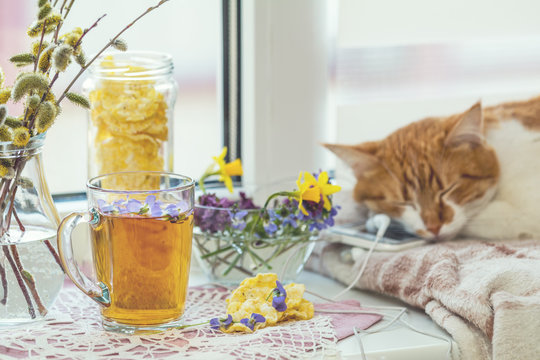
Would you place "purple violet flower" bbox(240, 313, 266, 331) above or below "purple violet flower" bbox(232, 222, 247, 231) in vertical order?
below

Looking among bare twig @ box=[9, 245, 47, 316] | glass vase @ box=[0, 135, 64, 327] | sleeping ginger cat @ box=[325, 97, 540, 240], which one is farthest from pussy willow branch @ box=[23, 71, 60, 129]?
sleeping ginger cat @ box=[325, 97, 540, 240]

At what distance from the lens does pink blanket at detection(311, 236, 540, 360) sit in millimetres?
863

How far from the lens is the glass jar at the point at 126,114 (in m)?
1.02

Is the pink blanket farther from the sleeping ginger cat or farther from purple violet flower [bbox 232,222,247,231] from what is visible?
purple violet flower [bbox 232,222,247,231]

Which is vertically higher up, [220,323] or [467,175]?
[467,175]

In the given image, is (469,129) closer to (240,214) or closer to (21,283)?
(240,214)

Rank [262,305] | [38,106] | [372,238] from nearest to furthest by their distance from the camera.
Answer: [38,106], [262,305], [372,238]

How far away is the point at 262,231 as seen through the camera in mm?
1083

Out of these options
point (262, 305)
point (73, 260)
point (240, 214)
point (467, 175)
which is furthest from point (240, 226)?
point (467, 175)

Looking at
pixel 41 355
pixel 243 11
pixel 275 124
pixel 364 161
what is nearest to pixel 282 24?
pixel 243 11

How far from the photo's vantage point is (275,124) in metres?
1.35

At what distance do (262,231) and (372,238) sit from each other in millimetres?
204

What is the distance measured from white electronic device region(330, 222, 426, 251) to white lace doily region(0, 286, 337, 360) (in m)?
0.24

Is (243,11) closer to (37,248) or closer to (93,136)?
(93,136)
